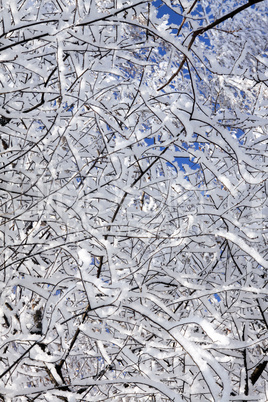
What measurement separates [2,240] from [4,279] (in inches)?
9.3

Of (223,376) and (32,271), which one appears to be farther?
(32,271)

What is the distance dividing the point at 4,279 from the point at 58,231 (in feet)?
1.05

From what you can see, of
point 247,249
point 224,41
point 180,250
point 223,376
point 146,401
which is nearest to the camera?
point 223,376

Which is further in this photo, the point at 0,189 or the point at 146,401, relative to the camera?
the point at 146,401

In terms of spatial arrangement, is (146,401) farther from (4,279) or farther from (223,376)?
(223,376)

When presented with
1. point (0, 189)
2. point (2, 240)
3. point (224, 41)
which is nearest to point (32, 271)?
point (2, 240)

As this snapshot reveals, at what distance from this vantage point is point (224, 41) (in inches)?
435

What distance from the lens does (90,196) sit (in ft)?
5.92

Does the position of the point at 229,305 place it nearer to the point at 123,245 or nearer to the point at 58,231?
the point at 123,245

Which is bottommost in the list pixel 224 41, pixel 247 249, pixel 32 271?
pixel 247 249

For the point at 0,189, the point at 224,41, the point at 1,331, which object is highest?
the point at 224,41

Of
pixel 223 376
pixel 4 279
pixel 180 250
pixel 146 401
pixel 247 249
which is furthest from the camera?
pixel 146 401

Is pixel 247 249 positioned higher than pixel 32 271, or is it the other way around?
pixel 32 271

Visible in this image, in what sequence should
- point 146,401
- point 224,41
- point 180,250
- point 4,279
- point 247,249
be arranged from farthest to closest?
point 224,41 → point 146,401 → point 180,250 → point 4,279 → point 247,249
